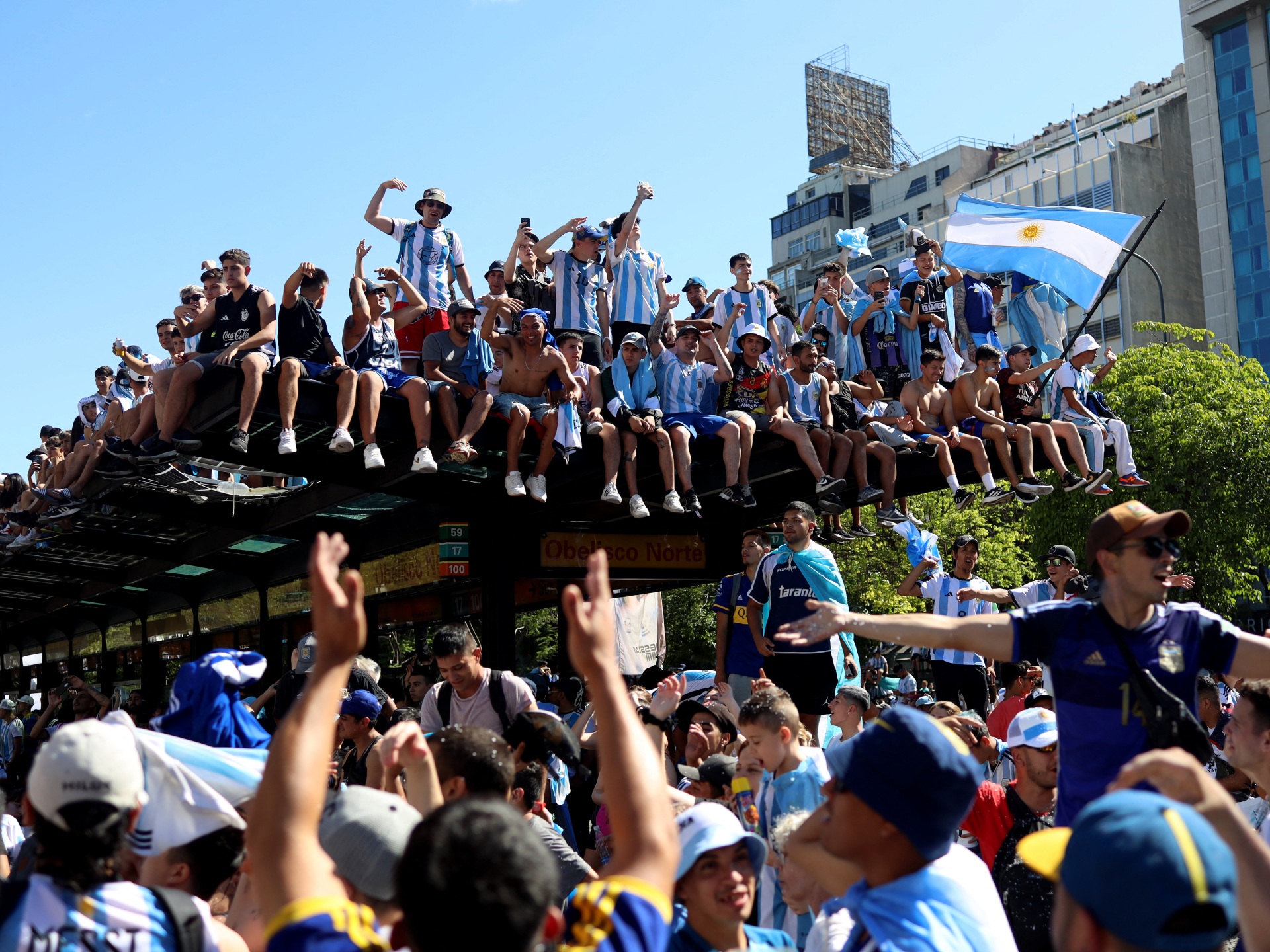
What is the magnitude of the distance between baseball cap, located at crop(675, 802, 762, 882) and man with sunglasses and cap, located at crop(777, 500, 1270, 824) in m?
0.61

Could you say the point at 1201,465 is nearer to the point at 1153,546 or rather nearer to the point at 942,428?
the point at 942,428

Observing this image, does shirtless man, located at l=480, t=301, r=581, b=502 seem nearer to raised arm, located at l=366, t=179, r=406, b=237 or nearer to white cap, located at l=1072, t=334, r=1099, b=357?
raised arm, located at l=366, t=179, r=406, b=237

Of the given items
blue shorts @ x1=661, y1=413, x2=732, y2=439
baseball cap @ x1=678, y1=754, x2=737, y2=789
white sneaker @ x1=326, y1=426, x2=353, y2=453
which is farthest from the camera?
blue shorts @ x1=661, y1=413, x2=732, y2=439

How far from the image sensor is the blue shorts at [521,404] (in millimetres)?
11828

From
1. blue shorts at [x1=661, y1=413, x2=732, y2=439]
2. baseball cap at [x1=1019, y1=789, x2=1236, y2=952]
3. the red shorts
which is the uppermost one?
the red shorts

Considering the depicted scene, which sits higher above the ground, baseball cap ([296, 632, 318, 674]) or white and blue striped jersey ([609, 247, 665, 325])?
white and blue striped jersey ([609, 247, 665, 325])

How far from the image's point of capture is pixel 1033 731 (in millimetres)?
5289

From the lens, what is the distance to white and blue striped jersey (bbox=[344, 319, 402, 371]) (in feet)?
38.6

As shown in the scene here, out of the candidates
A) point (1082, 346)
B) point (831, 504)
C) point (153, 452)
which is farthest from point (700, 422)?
point (153, 452)

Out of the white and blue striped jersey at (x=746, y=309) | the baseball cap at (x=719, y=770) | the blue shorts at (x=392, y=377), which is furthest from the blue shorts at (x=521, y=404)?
the baseball cap at (x=719, y=770)

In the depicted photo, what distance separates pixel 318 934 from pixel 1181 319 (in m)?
68.6

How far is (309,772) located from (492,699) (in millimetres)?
4195

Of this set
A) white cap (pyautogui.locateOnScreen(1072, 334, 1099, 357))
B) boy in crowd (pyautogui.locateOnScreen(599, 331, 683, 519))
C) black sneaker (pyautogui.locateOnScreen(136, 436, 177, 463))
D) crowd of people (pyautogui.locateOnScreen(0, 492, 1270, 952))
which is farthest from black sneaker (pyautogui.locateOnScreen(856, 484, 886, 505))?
black sneaker (pyautogui.locateOnScreen(136, 436, 177, 463))

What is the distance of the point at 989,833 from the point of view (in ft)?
17.7
